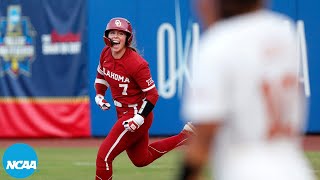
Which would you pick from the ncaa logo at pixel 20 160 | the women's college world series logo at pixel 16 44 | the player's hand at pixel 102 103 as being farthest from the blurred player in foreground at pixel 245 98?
the women's college world series logo at pixel 16 44

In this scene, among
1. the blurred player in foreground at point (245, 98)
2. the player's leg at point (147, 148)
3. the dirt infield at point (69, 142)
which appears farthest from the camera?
the dirt infield at point (69, 142)

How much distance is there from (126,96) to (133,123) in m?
0.40

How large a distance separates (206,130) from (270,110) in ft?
0.84

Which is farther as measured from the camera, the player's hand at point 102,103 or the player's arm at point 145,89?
the player's hand at point 102,103

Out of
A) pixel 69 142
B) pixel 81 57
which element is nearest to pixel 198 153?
pixel 69 142

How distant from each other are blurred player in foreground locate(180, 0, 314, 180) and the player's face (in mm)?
5181

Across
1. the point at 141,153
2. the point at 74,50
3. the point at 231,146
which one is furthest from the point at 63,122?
the point at 231,146

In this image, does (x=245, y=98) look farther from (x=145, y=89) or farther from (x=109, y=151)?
(x=145, y=89)

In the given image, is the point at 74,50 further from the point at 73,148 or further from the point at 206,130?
the point at 206,130

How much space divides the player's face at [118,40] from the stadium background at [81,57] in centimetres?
727

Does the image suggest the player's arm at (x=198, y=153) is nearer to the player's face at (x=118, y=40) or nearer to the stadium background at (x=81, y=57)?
the player's face at (x=118, y=40)

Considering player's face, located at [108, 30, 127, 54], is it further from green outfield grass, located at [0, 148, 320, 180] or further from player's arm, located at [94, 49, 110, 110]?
green outfield grass, located at [0, 148, 320, 180]

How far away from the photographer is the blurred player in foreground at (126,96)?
321 inches

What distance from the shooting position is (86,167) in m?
11.6
